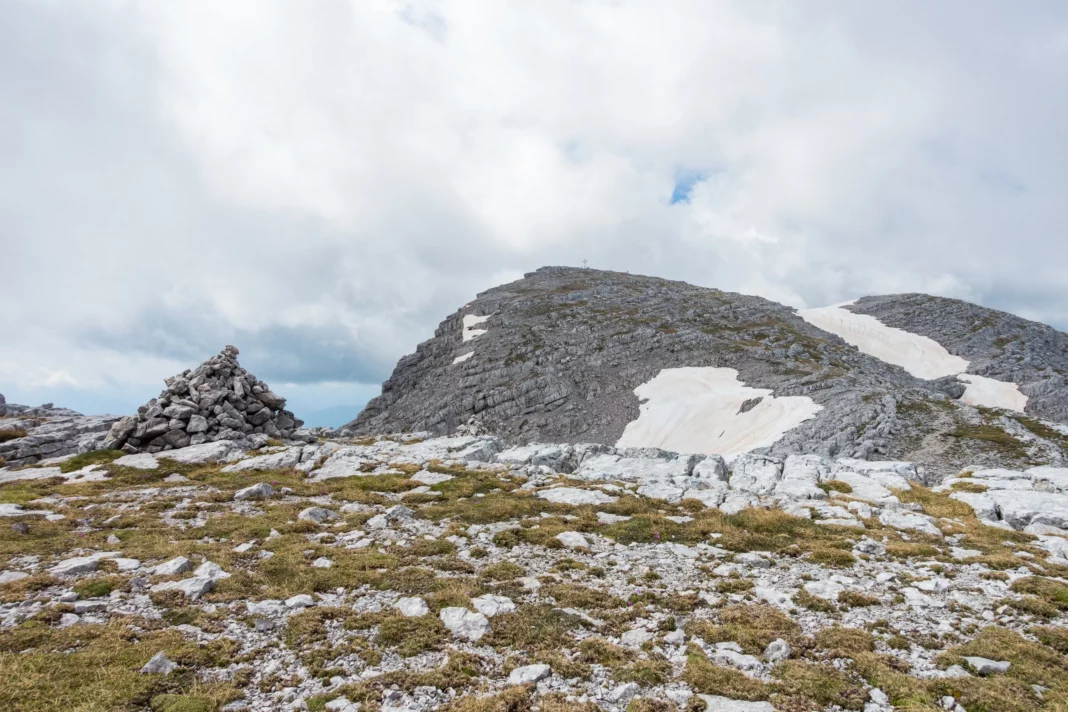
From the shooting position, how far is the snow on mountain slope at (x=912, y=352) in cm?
12194

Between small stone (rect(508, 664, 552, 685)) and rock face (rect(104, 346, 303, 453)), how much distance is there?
38.4 metres

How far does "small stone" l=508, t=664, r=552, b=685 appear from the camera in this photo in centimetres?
1116

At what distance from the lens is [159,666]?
11.0 meters

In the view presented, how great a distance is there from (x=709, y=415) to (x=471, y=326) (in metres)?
83.5

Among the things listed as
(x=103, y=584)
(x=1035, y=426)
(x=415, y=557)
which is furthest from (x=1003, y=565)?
(x=1035, y=426)

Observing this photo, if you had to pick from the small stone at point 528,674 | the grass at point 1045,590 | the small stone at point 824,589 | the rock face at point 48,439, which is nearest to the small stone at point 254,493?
the rock face at point 48,439

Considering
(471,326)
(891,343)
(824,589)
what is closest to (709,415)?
(824,589)

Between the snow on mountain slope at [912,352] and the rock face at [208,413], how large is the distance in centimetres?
14949

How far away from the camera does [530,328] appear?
484 ft

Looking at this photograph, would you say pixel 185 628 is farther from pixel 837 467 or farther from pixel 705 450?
pixel 705 450

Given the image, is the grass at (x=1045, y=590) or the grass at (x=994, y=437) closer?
the grass at (x=1045, y=590)

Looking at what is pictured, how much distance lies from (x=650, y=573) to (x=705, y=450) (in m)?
70.6

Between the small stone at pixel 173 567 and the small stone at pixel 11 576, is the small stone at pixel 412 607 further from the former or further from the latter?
the small stone at pixel 11 576

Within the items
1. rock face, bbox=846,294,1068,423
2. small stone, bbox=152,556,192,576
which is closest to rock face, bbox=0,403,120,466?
small stone, bbox=152,556,192,576
